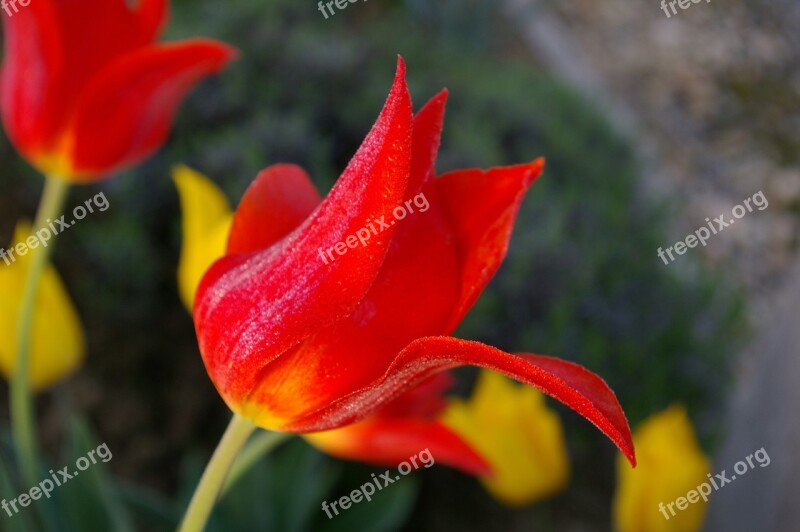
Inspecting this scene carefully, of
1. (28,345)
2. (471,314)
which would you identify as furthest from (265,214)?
(471,314)

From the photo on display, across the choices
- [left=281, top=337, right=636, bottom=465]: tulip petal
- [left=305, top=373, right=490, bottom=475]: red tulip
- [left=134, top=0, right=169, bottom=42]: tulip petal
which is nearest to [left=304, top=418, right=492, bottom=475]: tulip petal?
[left=305, top=373, right=490, bottom=475]: red tulip

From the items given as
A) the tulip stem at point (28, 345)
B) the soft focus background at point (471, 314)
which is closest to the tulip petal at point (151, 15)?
the tulip stem at point (28, 345)

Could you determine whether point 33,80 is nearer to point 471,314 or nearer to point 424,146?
point 424,146

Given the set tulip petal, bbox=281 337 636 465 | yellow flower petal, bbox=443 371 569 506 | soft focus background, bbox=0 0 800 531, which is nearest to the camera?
tulip petal, bbox=281 337 636 465

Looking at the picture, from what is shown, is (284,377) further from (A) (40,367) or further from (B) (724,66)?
(B) (724,66)

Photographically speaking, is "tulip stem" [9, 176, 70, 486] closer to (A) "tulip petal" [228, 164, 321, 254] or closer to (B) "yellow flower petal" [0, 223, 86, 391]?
(B) "yellow flower petal" [0, 223, 86, 391]

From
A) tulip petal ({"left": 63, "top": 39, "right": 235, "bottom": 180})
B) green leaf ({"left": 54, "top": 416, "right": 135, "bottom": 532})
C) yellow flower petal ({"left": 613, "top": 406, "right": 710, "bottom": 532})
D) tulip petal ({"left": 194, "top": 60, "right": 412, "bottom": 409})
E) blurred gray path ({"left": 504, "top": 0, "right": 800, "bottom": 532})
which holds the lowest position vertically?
blurred gray path ({"left": 504, "top": 0, "right": 800, "bottom": 532})
